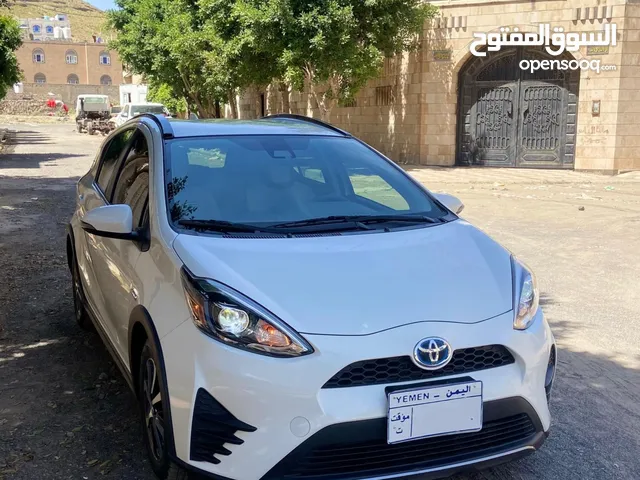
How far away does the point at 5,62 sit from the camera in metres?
20.7

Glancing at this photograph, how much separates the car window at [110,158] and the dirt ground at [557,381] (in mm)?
1123

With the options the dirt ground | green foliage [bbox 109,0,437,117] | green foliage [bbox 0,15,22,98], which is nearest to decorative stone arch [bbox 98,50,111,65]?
green foliage [bbox 0,15,22,98]

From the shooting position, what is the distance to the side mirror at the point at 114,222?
10.4 ft

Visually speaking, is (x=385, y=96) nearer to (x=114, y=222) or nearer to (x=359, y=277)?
(x=114, y=222)

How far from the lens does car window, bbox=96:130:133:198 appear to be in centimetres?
436

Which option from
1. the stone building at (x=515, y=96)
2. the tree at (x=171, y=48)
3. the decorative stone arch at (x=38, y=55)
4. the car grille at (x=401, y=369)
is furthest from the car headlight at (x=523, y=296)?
the decorative stone arch at (x=38, y=55)

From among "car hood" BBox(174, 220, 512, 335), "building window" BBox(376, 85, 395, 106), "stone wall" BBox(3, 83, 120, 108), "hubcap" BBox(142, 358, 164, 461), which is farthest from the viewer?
"stone wall" BBox(3, 83, 120, 108)

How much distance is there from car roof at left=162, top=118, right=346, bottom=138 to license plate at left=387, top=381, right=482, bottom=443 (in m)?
2.03

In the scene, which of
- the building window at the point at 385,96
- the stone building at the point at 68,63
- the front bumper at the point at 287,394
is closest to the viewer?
the front bumper at the point at 287,394

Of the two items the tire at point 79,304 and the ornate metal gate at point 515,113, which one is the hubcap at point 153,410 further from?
the ornate metal gate at point 515,113

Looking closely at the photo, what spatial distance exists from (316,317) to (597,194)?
40.9 feet

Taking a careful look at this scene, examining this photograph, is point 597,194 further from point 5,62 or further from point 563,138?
point 5,62

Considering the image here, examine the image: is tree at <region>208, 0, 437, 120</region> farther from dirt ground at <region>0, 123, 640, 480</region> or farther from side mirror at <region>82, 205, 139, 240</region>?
side mirror at <region>82, 205, 139, 240</region>

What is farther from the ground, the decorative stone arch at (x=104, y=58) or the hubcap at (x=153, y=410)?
the decorative stone arch at (x=104, y=58)
